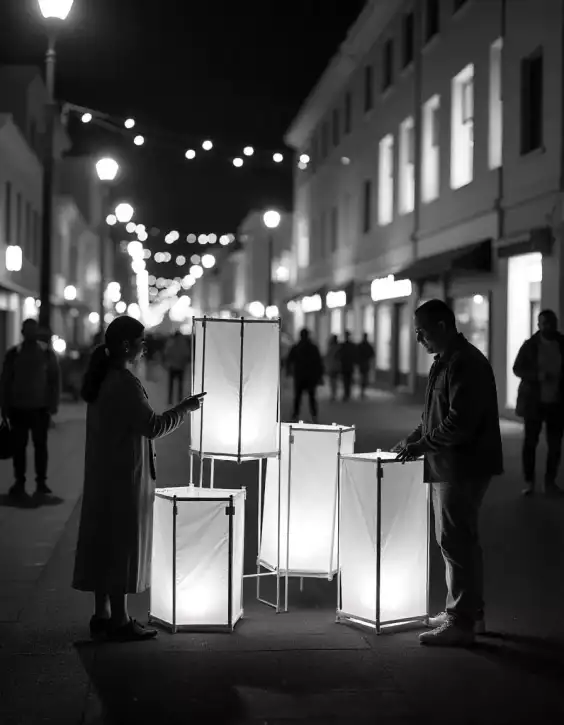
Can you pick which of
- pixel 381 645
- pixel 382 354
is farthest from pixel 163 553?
pixel 382 354

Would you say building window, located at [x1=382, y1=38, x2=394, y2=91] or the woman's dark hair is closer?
the woman's dark hair

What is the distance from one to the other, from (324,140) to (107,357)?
3920 centimetres

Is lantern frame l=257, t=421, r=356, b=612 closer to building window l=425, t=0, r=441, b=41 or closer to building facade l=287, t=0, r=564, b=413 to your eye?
building facade l=287, t=0, r=564, b=413

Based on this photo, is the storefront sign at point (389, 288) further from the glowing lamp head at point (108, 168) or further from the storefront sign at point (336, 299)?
the glowing lamp head at point (108, 168)

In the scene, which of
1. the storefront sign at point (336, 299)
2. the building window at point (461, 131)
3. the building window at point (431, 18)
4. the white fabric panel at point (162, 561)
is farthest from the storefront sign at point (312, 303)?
the white fabric panel at point (162, 561)

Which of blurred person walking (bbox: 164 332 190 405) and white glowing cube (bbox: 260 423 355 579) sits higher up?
blurred person walking (bbox: 164 332 190 405)

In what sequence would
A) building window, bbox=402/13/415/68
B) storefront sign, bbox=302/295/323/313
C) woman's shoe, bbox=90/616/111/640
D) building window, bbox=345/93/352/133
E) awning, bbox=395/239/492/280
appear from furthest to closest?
storefront sign, bbox=302/295/323/313 < building window, bbox=345/93/352/133 < building window, bbox=402/13/415/68 < awning, bbox=395/239/492/280 < woman's shoe, bbox=90/616/111/640

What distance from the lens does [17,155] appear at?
34062 mm

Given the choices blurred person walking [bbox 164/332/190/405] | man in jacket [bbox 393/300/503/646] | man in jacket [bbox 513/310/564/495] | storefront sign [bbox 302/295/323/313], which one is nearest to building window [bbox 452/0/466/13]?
blurred person walking [bbox 164/332/190/405]

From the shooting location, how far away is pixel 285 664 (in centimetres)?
555

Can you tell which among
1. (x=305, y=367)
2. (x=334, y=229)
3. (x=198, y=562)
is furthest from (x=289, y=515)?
(x=334, y=229)

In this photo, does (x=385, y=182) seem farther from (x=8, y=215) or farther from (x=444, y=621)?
(x=444, y=621)

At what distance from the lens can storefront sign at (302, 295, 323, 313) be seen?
4166cm

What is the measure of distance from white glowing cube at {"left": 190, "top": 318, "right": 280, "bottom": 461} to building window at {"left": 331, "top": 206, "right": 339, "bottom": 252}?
34578 millimetres
